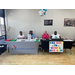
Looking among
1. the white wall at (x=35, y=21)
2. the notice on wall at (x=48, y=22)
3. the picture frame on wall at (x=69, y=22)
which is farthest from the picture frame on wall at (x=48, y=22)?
the picture frame on wall at (x=69, y=22)

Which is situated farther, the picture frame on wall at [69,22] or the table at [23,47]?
the picture frame on wall at [69,22]

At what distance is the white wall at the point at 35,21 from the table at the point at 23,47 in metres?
1.68

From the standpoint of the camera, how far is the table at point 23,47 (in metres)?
3.39

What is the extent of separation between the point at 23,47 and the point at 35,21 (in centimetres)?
218

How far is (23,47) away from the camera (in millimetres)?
3463

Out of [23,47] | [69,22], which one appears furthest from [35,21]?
[69,22]

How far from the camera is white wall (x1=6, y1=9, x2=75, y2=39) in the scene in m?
4.76

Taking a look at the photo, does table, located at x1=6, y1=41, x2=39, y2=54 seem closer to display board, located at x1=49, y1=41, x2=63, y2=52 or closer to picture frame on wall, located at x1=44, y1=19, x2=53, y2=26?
display board, located at x1=49, y1=41, x2=63, y2=52

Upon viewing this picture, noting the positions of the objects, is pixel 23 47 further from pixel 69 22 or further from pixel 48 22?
pixel 69 22

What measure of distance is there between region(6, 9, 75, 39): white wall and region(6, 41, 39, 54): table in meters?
1.68

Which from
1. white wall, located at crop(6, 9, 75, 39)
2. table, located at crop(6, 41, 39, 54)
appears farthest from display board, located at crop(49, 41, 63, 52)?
white wall, located at crop(6, 9, 75, 39)

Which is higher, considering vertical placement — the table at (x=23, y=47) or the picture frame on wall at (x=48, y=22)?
the picture frame on wall at (x=48, y=22)

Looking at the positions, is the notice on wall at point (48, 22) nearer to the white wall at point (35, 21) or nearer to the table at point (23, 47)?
the white wall at point (35, 21)
